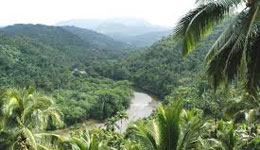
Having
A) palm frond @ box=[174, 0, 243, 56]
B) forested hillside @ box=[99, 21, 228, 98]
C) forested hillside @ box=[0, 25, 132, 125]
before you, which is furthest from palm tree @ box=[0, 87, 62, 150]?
forested hillside @ box=[99, 21, 228, 98]

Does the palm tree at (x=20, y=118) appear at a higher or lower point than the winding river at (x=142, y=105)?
higher

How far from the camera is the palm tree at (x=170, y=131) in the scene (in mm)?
8766

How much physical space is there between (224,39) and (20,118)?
8160 millimetres

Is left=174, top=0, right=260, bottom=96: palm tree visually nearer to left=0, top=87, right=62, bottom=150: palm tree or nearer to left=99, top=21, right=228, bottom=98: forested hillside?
left=0, top=87, right=62, bottom=150: palm tree

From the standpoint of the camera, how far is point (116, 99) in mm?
78875

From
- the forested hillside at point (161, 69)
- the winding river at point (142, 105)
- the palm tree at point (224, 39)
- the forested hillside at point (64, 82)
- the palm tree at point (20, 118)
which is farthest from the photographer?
the forested hillside at point (161, 69)

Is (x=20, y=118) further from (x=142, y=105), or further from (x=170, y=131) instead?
(x=142, y=105)

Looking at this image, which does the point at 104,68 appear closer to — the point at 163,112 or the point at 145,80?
the point at 145,80

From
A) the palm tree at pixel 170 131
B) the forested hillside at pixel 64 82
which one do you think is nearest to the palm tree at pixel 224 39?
the palm tree at pixel 170 131

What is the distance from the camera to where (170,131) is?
29.1 ft

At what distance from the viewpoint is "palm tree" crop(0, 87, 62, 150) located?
1360 centimetres

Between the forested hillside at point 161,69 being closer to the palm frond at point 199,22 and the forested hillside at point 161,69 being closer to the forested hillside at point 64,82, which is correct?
the forested hillside at point 64,82

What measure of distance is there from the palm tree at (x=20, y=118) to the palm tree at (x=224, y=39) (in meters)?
6.84

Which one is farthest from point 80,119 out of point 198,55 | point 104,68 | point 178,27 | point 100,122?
point 178,27
